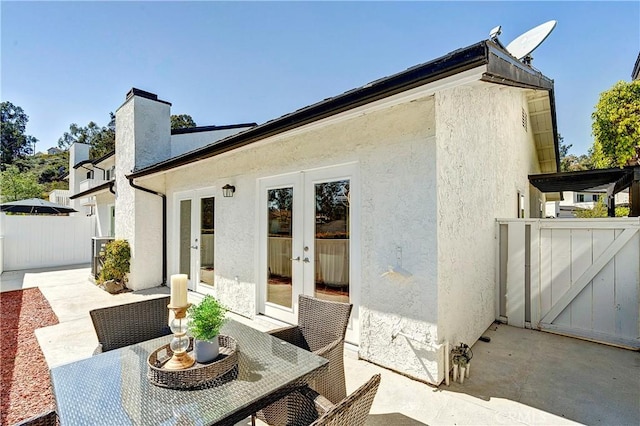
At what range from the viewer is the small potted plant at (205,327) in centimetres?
230

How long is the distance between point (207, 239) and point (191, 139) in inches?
255

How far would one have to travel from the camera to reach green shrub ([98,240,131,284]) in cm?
933

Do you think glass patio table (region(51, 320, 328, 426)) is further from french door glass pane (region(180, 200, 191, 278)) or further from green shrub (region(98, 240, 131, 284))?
green shrub (region(98, 240, 131, 284))

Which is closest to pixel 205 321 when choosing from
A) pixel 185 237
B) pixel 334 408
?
pixel 334 408

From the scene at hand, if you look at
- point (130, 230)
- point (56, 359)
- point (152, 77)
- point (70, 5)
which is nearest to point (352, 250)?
point (56, 359)

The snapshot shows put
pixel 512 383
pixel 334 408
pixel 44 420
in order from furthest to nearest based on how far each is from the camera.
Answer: pixel 512 383 < pixel 44 420 < pixel 334 408

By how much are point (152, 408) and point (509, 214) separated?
8761 millimetres

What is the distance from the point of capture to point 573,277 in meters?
5.93

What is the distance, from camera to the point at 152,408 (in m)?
1.87

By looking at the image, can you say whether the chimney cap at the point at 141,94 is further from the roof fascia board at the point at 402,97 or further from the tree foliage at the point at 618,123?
the tree foliage at the point at 618,123

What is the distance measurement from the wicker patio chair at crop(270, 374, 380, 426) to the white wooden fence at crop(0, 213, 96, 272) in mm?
16812

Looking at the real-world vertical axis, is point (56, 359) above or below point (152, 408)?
below

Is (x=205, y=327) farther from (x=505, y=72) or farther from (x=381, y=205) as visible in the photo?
(x=505, y=72)

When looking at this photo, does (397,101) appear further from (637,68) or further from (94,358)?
(637,68)
